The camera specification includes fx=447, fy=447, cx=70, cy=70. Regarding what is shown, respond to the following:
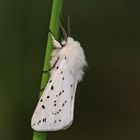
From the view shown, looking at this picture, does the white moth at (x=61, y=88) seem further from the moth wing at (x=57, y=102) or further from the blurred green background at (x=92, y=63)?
the blurred green background at (x=92, y=63)

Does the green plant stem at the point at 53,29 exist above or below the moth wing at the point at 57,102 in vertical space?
above

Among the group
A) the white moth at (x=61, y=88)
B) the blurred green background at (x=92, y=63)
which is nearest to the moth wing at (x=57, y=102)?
the white moth at (x=61, y=88)

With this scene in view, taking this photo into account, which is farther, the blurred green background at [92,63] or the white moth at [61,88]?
the blurred green background at [92,63]

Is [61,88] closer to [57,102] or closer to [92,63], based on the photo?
[57,102]

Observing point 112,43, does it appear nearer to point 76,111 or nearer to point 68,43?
point 76,111

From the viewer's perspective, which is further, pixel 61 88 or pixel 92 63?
pixel 92 63

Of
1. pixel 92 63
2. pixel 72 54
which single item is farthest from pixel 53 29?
pixel 92 63

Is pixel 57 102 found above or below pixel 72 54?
below
